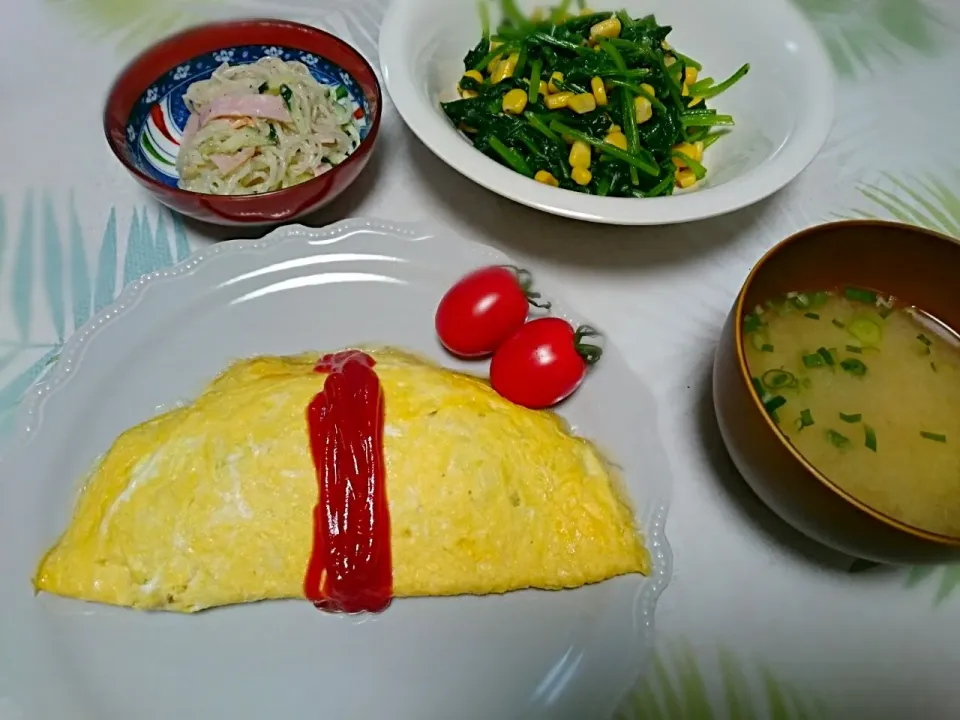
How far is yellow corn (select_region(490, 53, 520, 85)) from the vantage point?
9.12ft

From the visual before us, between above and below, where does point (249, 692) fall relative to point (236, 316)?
below

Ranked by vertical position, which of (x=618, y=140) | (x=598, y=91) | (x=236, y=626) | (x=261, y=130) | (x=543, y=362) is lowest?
(x=236, y=626)

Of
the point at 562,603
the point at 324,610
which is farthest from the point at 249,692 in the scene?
the point at 562,603

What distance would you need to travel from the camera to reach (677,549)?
2.10 metres

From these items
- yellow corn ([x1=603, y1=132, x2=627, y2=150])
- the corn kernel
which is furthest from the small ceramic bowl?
the corn kernel

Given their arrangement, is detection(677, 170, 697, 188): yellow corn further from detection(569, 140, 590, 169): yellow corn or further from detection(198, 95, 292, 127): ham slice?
detection(198, 95, 292, 127): ham slice

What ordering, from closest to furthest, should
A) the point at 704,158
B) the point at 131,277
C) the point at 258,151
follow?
the point at 131,277
the point at 258,151
the point at 704,158

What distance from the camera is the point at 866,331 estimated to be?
216 centimetres

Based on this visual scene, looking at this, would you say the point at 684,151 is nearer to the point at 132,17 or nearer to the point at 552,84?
the point at 552,84

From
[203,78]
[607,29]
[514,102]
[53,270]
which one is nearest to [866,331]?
[514,102]

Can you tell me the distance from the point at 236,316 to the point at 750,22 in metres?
2.27

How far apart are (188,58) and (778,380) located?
94.5 inches

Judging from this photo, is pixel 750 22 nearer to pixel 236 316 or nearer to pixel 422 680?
pixel 236 316

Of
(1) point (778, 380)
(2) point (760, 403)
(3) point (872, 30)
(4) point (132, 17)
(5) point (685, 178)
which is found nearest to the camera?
(2) point (760, 403)
